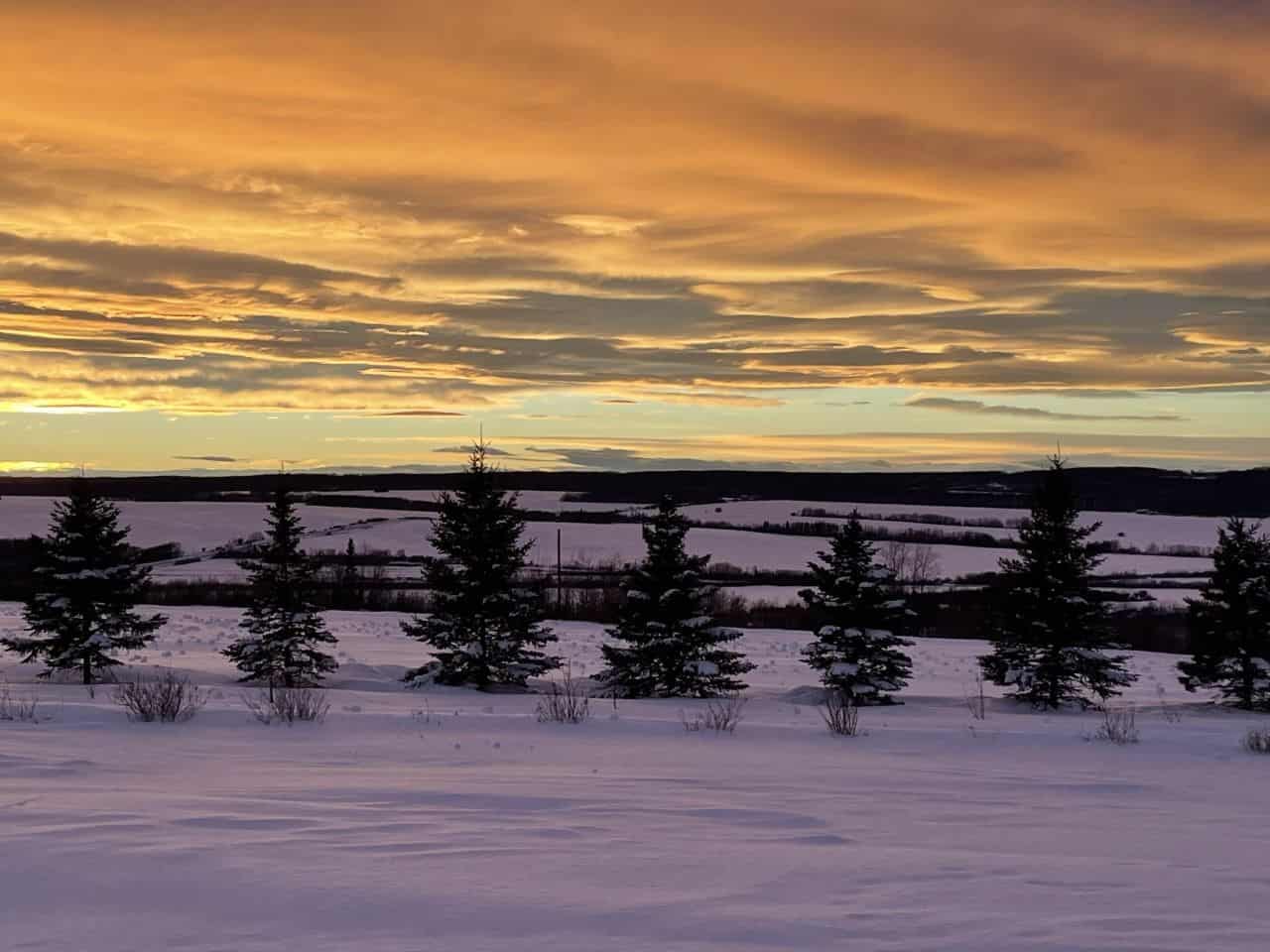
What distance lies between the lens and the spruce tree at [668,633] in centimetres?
2798

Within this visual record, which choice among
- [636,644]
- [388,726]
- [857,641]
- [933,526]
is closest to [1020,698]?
[857,641]

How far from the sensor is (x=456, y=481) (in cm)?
3067

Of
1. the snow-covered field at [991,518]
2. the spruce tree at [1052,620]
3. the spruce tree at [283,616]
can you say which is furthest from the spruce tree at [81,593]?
the snow-covered field at [991,518]

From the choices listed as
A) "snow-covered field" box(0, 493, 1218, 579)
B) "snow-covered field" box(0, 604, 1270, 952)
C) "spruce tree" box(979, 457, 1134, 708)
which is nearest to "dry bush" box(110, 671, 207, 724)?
"snow-covered field" box(0, 604, 1270, 952)

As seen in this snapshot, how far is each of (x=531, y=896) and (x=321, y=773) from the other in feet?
16.5

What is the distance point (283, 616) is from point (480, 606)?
455 cm

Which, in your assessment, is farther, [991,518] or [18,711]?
[991,518]

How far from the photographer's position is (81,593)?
27.0 m

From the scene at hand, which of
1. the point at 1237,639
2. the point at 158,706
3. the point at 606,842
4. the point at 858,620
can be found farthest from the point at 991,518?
the point at 606,842

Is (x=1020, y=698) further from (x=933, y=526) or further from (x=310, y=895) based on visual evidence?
(x=933, y=526)

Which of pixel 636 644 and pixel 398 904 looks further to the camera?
pixel 636 644

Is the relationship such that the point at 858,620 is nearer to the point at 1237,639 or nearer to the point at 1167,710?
the point at 1167,710

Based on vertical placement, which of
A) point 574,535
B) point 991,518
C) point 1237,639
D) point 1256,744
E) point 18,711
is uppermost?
point 991,518

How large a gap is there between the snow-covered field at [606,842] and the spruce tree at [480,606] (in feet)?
43.7
